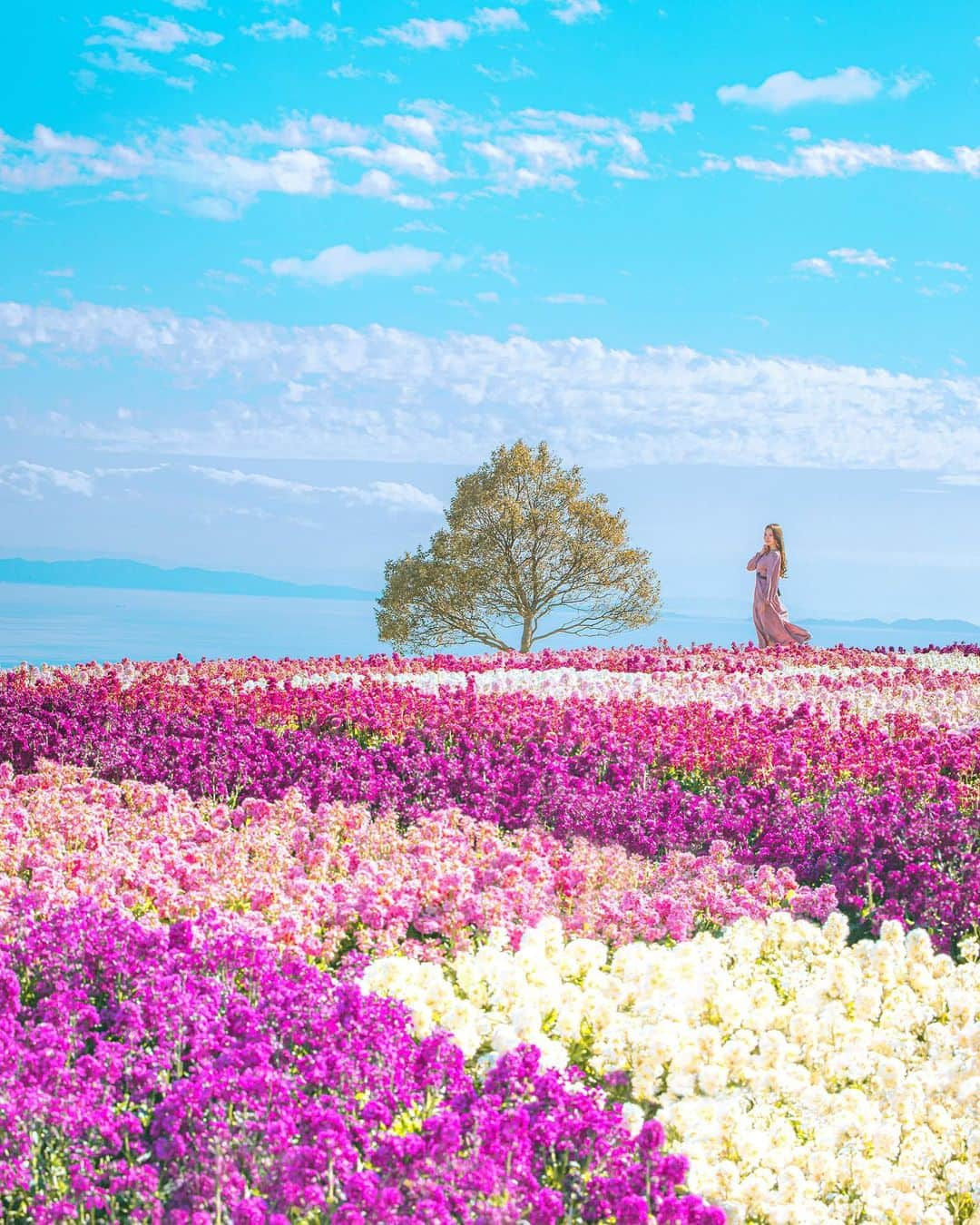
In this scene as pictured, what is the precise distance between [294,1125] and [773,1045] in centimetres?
187

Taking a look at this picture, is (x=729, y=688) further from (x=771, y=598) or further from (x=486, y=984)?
(x=486, y=984)

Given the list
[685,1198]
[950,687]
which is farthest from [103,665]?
[685,1198]

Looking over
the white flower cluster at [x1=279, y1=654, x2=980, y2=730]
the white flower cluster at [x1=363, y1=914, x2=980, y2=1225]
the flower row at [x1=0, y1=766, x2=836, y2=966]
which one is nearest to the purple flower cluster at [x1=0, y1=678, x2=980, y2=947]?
the flower row at [x1=0, y1=766, x2=836, y2=966]

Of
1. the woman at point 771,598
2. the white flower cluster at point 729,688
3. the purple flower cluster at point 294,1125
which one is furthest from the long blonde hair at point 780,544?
A: the purple flower cluster at point 294,1125

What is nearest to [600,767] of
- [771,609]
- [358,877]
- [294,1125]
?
[358,877]

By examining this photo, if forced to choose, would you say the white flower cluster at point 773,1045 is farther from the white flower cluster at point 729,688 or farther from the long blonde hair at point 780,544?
the long blonde hair at point 780,544

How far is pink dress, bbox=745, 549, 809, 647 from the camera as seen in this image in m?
24.2

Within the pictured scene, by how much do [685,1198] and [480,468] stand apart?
28.7 m

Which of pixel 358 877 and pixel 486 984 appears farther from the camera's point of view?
pixel 358 877

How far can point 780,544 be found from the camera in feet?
80.7

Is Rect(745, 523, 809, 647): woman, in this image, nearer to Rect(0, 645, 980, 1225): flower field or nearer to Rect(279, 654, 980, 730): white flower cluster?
Rect(279, 654, 980, 730): white flower cluster

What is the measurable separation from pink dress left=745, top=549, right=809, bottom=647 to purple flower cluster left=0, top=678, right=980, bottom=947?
11.7 m

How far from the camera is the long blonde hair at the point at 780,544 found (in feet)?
79.7

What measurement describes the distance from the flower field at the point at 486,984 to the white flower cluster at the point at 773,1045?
0.05 feet
